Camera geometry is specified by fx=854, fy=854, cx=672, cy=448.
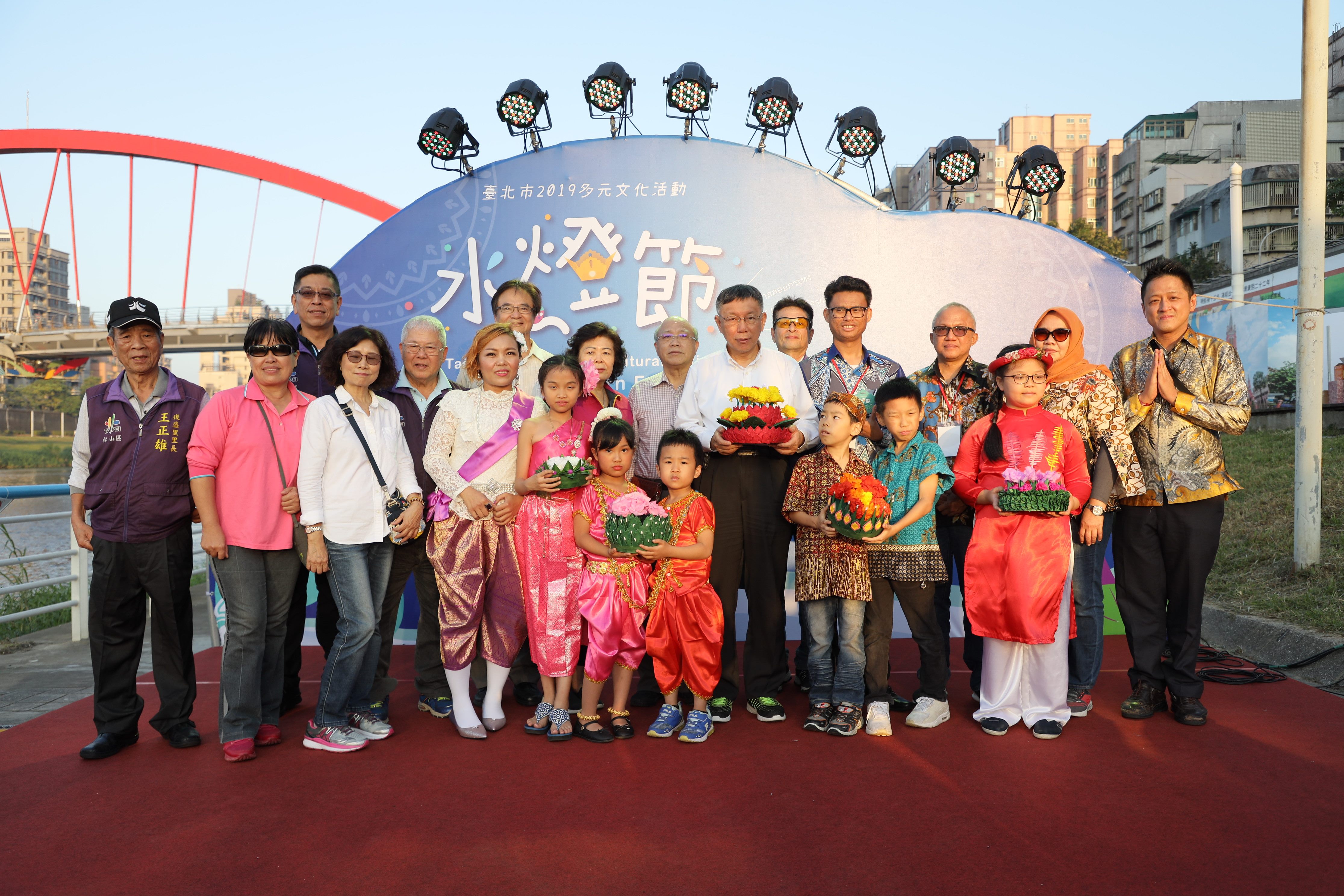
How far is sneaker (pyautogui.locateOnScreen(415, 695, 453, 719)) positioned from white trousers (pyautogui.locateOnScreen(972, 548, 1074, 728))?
2.12 m

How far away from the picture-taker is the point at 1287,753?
292cm

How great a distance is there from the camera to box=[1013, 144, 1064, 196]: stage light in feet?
17.7

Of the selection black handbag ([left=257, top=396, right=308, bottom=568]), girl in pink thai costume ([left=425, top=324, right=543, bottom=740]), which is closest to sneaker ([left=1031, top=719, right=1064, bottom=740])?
girl in pink thai costume ([left=425, top=324, right=543, bottom=740])

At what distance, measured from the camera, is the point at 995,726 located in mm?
3186

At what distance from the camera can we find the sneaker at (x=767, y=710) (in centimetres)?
341

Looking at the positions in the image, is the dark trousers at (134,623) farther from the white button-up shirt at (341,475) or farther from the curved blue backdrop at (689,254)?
the curved blue backdrop at (689,254)

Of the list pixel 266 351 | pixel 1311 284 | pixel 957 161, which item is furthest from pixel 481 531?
pixel 1311 284

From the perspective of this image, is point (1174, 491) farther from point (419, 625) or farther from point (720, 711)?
point (419, 625)

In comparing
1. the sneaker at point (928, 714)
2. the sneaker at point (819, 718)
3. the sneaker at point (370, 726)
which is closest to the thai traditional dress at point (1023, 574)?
the sneaker at point (928, 714)

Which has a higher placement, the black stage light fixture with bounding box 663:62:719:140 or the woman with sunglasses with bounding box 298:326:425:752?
the black stage light fixture with bounding box 663:62:719:140

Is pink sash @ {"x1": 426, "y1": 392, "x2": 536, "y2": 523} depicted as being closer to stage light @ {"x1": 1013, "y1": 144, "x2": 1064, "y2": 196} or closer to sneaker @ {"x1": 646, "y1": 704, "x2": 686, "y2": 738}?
sneaker @ {"x1": 646, "y1": 704, "x2": 686, "y2": 738}

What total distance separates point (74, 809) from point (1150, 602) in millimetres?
3784

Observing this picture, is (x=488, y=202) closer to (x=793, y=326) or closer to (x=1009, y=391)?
(x=793, y=326)

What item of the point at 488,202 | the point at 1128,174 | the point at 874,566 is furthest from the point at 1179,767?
the point at 1128,174
